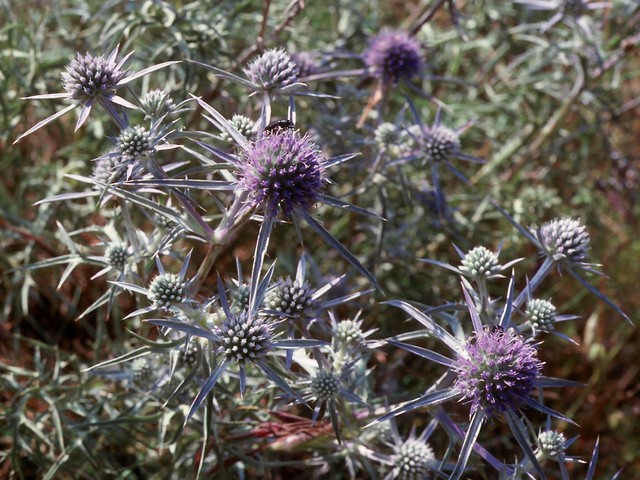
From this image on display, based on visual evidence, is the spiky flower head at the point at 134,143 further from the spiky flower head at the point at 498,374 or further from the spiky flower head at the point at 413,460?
the spiky flower head at the point at 413,460

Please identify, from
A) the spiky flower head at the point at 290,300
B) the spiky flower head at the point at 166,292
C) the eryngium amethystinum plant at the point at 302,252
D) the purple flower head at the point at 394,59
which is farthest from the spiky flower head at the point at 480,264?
the purple flower head at the point at 394,59

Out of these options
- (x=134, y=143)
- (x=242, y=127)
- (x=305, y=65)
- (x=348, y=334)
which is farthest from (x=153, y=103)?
(x=305, y=65)

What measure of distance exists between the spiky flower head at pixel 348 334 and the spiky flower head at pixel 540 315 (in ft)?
1.71

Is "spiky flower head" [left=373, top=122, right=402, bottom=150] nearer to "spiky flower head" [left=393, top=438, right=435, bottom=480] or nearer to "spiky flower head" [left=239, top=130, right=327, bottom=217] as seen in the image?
"spiky flower head" [left=239, top=130, right=327, bottom=217]

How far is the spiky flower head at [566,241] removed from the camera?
1.93 m

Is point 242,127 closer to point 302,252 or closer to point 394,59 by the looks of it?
point 302,252

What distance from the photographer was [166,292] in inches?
66.9

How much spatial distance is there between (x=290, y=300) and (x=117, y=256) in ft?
1.94

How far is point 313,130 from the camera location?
2740mm

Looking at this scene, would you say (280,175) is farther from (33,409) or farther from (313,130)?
(33,409)

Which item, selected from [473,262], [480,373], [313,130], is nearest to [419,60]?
[313,130]

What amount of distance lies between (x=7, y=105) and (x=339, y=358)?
1.97 m

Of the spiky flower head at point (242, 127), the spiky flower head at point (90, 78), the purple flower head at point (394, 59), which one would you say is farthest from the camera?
the purple flower head at point (394, 59)

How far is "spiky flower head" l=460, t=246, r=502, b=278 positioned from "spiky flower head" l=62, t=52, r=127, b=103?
116 cm
